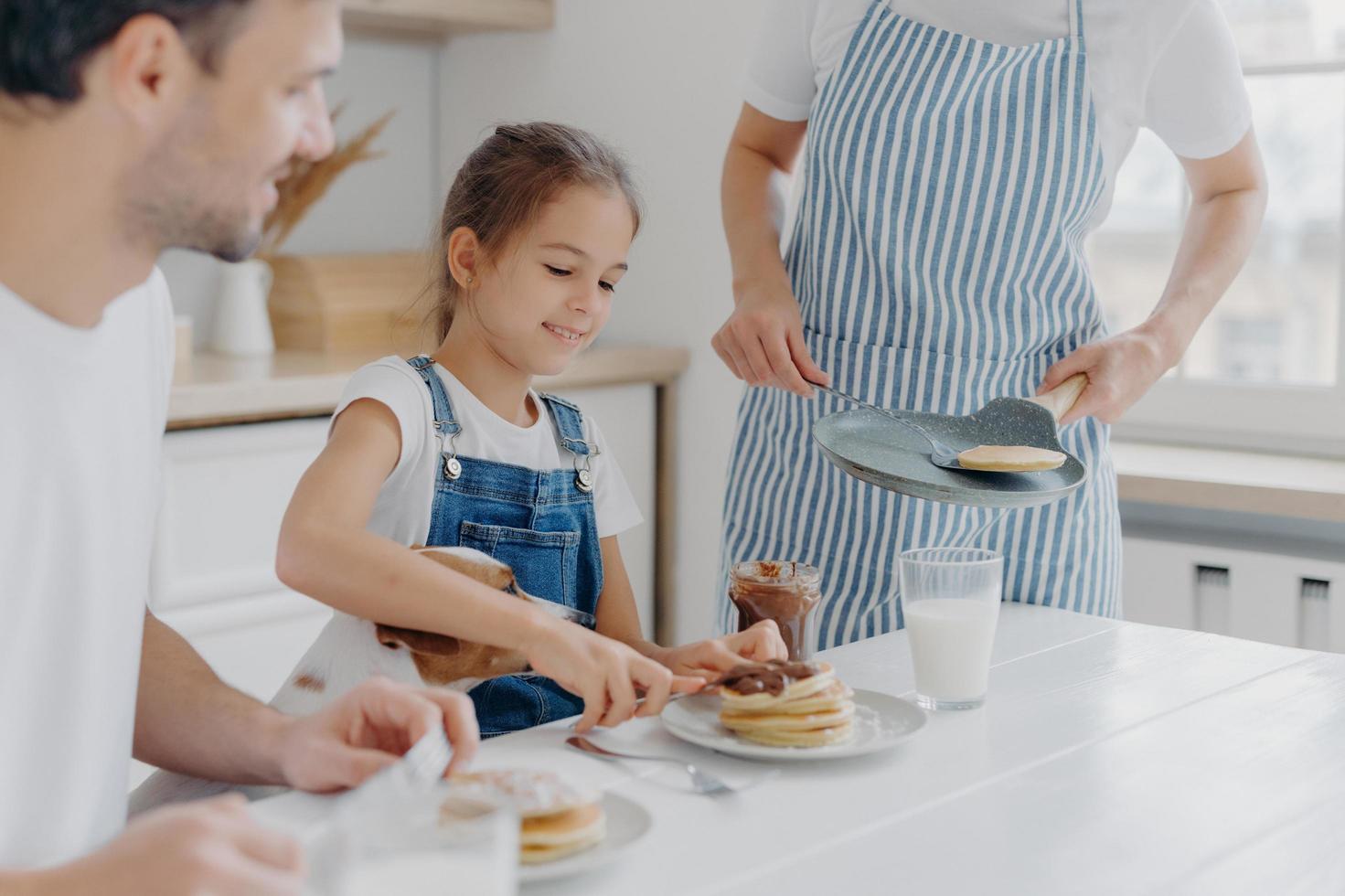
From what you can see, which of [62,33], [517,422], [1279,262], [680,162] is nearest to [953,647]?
[517,422]

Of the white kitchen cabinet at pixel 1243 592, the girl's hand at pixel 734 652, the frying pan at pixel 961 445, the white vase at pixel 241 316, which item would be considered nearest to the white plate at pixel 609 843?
the girl's hand at pixel 734 652

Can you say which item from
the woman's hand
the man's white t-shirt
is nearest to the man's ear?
the man's white t-shirt

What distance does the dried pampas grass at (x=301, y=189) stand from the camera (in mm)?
2633

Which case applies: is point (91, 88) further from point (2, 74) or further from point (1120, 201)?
point (1120, 201)

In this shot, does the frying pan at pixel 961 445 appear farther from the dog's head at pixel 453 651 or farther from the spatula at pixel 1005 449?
the dog's head at pixel 453 651

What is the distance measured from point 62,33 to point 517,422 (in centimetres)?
71

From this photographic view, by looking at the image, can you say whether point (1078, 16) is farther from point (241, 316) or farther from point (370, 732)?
point (241, 316)

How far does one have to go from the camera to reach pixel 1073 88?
1.42 m

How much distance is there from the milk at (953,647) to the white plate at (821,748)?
43 mm

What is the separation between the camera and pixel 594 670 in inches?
38.0

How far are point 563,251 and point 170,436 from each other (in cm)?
94

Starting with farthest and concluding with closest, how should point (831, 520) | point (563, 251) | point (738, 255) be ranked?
point (738, 255) → point (831, 520) → point (563, 251)

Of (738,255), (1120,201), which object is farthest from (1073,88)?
(1120,201)

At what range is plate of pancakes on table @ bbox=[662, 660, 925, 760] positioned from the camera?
3.09 ft
